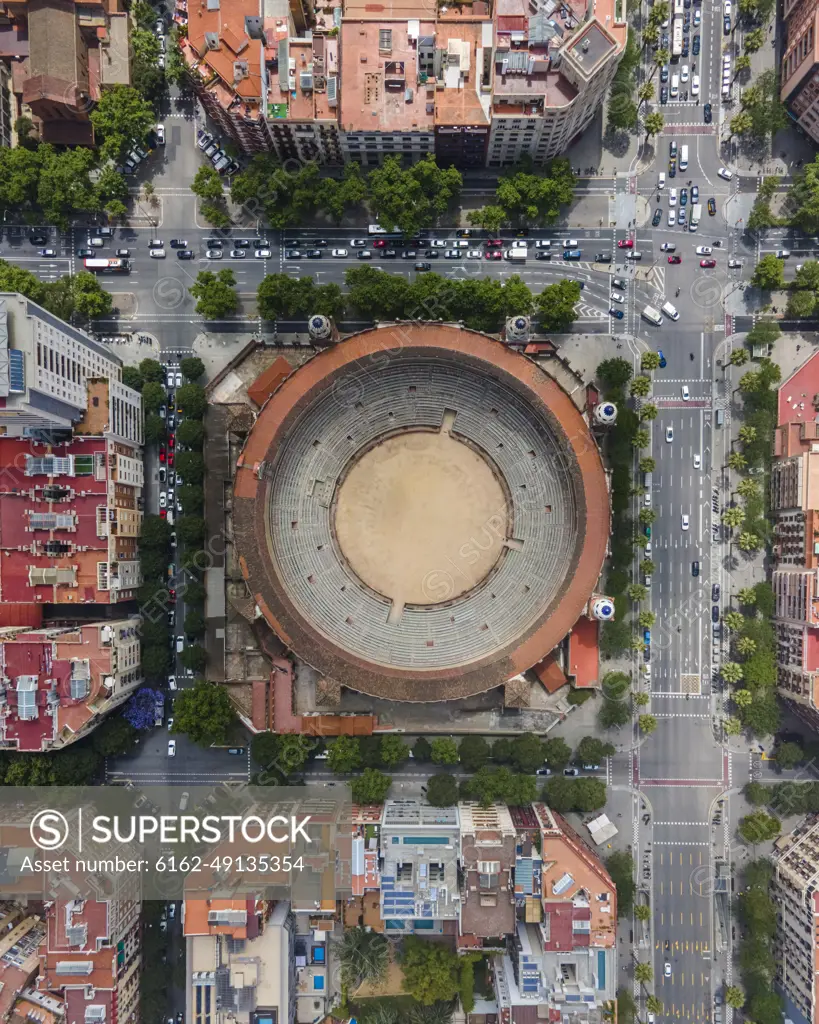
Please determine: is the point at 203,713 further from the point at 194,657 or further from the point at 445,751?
the point at 445,751

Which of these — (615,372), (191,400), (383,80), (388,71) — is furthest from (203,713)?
(388,71)

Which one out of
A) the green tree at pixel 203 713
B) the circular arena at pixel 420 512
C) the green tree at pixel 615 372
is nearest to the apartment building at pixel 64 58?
the circular arena at pixel 420 512

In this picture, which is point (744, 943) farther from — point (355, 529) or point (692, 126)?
point (692, 126)

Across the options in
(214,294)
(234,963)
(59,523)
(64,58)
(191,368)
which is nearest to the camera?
(59,523)

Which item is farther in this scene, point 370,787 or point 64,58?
point 370,787

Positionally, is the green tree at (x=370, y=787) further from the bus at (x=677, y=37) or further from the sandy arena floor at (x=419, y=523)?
the bus at (x=677, y=37)

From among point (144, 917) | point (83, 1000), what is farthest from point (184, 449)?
point (83, 1000)

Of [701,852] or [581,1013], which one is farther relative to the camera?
[701,852]
